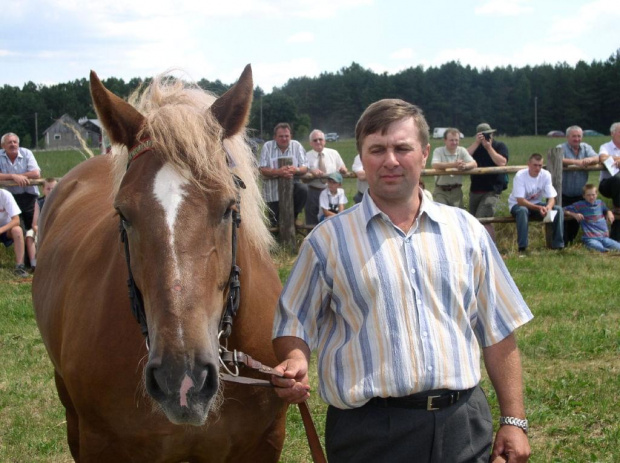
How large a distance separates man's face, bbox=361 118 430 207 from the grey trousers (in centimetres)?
73

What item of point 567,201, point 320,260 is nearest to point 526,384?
point 320,260

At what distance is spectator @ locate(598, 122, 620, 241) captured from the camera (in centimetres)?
1072

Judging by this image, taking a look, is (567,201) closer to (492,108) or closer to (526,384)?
(526,384)

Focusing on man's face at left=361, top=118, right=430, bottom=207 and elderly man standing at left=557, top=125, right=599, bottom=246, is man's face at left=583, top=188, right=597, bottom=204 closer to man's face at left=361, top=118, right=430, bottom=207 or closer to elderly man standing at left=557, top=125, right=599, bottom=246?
elderly man standing at left=557, top=125, right=599, bottom=246

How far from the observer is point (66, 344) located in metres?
3.11

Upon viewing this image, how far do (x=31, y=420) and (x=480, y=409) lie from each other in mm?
3590

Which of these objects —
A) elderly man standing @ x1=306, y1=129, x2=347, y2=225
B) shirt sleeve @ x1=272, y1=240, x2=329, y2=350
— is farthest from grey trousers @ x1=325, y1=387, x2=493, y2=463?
elderly man standing @ x1=306, y1=129, x2=347, y2=225

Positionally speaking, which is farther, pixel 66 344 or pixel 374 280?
pixel 66 344

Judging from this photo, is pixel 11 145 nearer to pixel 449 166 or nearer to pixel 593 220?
pixel 449 166

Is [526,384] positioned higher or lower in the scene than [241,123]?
lower

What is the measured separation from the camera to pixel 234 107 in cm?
269

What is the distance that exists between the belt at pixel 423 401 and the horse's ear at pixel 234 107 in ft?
3.75

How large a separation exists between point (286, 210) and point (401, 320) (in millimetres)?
8273

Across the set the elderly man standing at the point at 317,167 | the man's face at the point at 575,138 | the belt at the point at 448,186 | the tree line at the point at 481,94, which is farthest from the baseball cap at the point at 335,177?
the tree line at the point at 481,94
